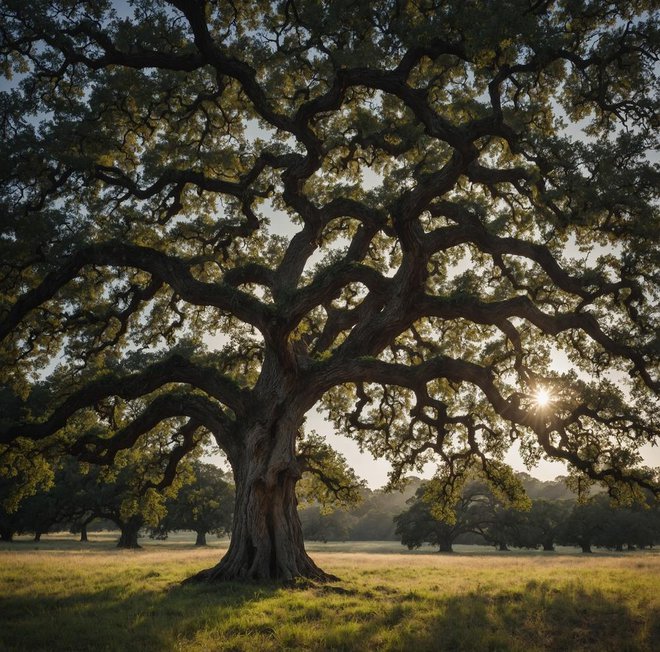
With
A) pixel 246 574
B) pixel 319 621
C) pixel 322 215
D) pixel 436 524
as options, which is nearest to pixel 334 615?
pixel 319 621

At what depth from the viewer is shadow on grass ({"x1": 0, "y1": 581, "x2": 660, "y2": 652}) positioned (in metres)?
7.08

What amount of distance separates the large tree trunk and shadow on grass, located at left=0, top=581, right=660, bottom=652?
1.63 metres

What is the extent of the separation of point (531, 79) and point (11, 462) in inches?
784

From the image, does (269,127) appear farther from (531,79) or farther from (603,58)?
(603,58)

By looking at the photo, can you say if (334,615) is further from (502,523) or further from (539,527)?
(539,527)

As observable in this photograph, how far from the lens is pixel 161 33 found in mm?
13344

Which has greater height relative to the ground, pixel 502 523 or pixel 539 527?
pixel 502 523

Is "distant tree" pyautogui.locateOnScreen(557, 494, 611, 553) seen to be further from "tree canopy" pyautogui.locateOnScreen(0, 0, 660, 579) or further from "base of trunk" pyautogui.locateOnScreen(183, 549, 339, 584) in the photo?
"base of trunk" pyautogui.locateOnScreen(183, 549, 339, 584)

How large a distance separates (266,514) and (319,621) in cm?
567

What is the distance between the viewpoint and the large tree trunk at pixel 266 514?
13.4 m

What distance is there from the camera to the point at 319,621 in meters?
8.51

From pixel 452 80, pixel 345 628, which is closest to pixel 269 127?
pixel 452 80

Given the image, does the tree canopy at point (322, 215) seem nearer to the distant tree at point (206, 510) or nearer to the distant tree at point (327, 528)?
the distant tree at point (206, 510)

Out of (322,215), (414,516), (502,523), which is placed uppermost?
(322,215)
